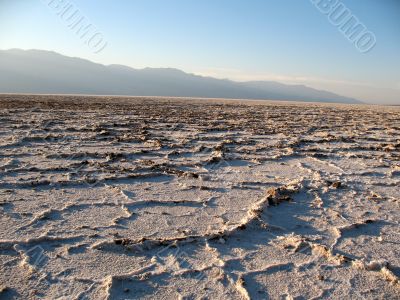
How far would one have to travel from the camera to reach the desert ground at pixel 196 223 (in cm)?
183

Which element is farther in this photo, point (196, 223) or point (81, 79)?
point (81, 79)

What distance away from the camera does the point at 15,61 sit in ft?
471

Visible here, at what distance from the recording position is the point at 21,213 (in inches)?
101

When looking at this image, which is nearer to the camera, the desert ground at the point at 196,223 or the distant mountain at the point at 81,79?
the desert ground at the point at 196,223

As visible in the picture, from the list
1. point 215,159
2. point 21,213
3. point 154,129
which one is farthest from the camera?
point 154,129

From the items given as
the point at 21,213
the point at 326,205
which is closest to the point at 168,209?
the point at 21,213

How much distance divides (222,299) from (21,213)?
1.56 meters

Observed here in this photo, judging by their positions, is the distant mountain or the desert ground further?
the distant mountain

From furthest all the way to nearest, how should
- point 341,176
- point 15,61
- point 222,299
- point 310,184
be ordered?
1. point 15,61
2. point 341,176
3. point 310,184
4. point 222,299

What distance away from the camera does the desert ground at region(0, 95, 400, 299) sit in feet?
5.99

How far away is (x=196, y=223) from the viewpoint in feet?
8.29

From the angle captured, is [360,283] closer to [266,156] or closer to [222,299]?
[222,299]

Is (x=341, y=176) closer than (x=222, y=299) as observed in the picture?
No

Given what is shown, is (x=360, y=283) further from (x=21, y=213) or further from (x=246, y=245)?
(x=21, y=213)
